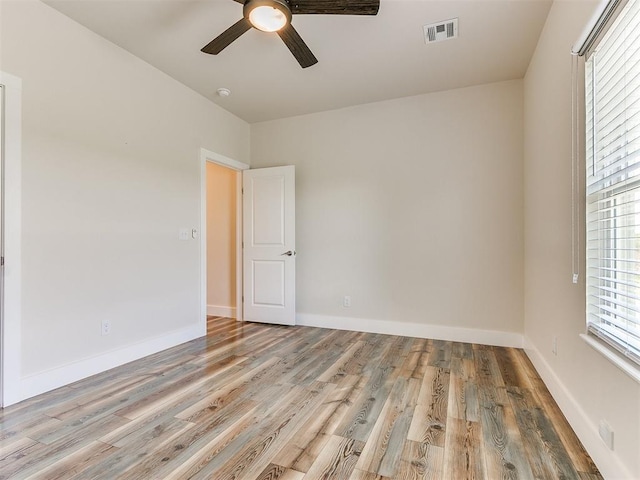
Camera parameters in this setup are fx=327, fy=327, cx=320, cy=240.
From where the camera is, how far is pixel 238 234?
4.59 metres

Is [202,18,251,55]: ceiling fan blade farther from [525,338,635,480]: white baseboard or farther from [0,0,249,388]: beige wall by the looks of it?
[525,338,635,480]: white baseboard

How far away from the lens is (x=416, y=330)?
379cm

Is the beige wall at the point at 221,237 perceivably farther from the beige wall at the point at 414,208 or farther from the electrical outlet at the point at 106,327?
the electrical outlet at the point at 106,327

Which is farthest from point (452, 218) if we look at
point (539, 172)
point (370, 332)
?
point (370, 332)

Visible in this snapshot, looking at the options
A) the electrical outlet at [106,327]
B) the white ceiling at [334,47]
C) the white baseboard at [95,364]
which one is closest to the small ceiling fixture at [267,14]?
the white ceiling at [334,47]

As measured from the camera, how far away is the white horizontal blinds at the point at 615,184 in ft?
4.44

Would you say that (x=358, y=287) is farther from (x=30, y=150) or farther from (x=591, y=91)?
(x=30, y=150)

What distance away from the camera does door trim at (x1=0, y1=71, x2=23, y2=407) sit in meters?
2.17

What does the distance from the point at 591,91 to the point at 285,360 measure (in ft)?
9.45

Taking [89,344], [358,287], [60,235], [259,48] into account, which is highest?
[259,48]

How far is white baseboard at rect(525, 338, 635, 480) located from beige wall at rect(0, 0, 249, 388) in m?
3.35

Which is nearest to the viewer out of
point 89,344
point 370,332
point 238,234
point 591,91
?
point 591,91

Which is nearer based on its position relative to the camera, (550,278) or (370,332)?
(550,278)

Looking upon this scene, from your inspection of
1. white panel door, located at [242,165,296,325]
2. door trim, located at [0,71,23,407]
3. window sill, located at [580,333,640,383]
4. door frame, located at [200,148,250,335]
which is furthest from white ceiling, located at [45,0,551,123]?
window sill, located at [580,333,640,383]
